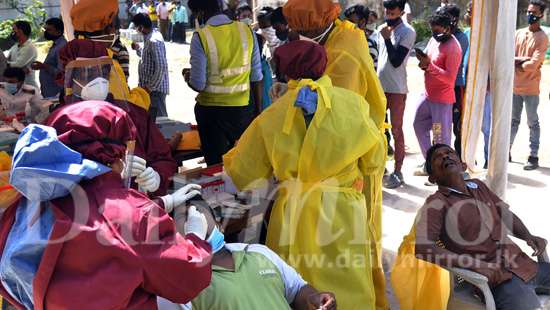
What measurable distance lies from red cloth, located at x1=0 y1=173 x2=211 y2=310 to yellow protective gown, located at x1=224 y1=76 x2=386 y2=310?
1.11m

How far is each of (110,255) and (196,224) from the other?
509 millimetres

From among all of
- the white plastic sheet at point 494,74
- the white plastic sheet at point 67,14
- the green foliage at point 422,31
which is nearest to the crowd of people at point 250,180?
the white plastic sheet at point 494,74

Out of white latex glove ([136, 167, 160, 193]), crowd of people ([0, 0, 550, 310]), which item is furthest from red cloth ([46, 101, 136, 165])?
white latex glove ([136, 167, 160, 193])

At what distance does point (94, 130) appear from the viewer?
1.77 m

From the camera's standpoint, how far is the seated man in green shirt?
2.21 meters

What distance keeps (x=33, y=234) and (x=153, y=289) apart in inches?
14.5

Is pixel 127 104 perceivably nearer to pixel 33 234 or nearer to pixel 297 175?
pixel 297 175

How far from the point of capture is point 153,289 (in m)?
1.75

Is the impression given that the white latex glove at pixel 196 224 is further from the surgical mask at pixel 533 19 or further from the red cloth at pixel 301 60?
the surgical mask at pixel 533 19

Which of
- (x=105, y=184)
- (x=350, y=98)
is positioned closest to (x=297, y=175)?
(x=350, y=98)

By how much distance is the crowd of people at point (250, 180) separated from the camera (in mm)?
1679

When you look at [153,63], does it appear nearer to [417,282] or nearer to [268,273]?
[417,282]

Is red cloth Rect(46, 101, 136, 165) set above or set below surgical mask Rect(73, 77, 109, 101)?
above

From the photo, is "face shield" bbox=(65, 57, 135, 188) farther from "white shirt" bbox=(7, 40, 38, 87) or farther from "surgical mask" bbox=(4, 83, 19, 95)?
"white shirt" bbox=(7, 40, 38, 87)
